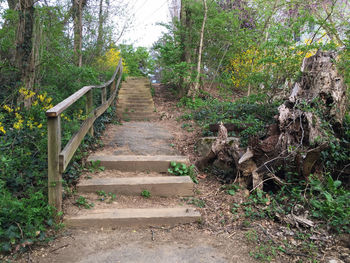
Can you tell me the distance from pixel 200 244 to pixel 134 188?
1.25 meters

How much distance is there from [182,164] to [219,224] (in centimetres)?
131

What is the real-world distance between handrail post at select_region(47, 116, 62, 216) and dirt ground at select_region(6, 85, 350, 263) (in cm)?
37

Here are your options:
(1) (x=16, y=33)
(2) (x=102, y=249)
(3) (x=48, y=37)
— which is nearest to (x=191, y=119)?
(3) (x=48, y=37)

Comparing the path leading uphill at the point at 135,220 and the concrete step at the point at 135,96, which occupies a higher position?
the concrete step at the point at 135,96

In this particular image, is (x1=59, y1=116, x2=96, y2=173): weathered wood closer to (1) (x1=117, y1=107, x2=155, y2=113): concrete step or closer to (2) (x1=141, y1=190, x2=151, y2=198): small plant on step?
(2) (x1=141, y1=190, x2=151, y2=198): small plant on step

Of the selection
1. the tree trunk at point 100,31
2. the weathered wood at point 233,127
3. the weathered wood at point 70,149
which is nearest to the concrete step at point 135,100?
the tree trunk at point 100,31

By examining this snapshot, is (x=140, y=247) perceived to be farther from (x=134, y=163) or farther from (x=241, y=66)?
(x=241, y=66)

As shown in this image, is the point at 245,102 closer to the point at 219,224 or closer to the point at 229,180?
the point at 229,180

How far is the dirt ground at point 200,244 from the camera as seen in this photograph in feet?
8.76

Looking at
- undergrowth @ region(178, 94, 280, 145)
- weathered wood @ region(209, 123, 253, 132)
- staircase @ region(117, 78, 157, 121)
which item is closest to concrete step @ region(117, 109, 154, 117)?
staircase @ region(117, 78, 157, 121)

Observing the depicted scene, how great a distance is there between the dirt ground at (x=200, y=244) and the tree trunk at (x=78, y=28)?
209 inches

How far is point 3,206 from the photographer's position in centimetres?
277

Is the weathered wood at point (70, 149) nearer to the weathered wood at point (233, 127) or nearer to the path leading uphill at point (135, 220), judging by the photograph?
the path leading uphill at point (135, 220)

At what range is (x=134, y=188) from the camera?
380cm
